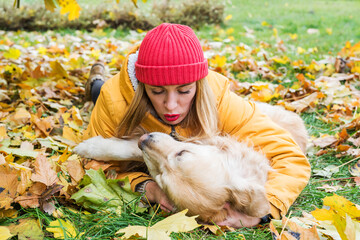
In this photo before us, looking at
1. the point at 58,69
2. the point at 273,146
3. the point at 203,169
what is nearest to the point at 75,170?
the point at 203,169

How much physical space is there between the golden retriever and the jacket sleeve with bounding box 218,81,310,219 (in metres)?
0.09

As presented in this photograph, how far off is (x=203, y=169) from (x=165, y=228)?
470 mm

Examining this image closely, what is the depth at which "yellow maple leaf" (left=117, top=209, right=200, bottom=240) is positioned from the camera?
5.74ft

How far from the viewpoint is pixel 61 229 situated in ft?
6.15

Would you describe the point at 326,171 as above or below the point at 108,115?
below

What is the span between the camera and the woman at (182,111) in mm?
2277

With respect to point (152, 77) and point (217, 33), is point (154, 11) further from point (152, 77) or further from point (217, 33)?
point (152, 77)

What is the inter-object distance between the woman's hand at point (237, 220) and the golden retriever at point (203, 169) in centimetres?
3

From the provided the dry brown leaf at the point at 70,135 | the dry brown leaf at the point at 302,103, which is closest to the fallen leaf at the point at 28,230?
the dry brown leaf at the point at 70,135

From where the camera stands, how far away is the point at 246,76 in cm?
529

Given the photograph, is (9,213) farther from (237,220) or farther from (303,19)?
(303,19)

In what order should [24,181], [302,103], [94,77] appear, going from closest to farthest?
1. [24,181]
2. [94,77]
3. [302,103]

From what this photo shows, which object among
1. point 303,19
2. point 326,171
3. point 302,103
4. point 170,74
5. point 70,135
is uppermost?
point 170,74

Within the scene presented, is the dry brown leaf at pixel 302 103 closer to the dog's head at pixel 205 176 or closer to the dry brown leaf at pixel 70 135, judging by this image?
the dog's head at pixel 205 176
